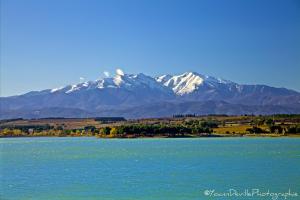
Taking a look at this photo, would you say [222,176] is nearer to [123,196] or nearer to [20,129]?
[123,196]

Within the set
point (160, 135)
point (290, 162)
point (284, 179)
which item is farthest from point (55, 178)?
point (160, 135)

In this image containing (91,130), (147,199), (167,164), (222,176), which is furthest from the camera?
(91,130)

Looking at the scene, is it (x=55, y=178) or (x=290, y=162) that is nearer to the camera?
(x=55, y=178)

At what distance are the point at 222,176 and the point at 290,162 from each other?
47.2ft

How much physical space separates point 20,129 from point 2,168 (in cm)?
12000

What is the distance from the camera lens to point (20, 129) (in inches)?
6767

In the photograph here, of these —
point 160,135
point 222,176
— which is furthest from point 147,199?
point 160,135

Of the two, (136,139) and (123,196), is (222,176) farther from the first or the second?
(136,139)

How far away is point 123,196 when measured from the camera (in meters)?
33.0

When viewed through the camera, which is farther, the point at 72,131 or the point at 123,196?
the point at 72,131

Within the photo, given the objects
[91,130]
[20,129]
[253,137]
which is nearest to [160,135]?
[253,137]

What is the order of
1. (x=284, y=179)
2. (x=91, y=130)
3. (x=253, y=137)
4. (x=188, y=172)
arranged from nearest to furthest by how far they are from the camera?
(x=284, y=179)
(x=188, y=172)
(x=253, y=137)
(x=91, y=130)

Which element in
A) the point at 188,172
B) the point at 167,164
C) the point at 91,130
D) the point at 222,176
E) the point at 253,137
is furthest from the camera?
the point at 91,130

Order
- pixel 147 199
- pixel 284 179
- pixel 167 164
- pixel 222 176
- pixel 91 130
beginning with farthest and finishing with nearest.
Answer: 1. pixel 91 130
2. pixel 167 164
3. pixel 222 176
4. pixel 284 179
5. pixel 147 199
